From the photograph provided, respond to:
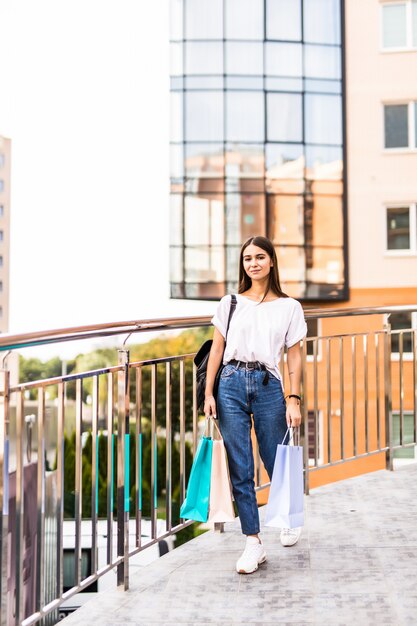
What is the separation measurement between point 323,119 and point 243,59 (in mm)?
3224

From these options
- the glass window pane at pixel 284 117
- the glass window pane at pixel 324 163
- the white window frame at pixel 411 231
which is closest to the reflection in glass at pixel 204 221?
the glass window pane at pixel 284 117

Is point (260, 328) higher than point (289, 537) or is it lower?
higher

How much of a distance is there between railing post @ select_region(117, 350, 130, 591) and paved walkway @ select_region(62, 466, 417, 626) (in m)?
0.22

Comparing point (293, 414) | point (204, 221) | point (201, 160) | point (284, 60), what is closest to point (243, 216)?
point (204, 221)

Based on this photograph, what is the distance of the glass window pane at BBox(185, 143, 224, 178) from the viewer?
2403 centimetres

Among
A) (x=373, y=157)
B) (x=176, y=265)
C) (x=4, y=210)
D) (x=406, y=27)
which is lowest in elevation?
(x=176, y=265)

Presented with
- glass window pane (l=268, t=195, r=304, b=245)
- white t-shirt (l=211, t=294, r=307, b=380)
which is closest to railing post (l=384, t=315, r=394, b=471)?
white t-shirt (l=211, t=294, r=307, b=380)

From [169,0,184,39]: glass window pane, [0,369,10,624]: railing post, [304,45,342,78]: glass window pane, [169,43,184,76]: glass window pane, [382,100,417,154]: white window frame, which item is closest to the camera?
[0,369,10,624]: railing post

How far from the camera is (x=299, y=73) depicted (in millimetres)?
24094

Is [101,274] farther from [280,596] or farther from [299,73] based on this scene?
[280,596]

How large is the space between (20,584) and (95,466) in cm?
57

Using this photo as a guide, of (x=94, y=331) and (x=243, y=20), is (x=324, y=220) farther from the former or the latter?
(x=94, y=331)

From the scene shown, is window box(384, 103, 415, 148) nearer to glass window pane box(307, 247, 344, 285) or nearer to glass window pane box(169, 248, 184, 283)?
glass window pane box(307, 247, 344, 285)

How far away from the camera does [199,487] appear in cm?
313
